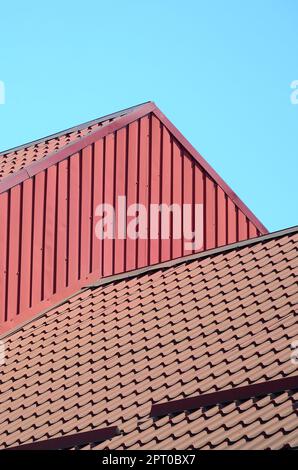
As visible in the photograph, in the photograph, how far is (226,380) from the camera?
13.0 metres

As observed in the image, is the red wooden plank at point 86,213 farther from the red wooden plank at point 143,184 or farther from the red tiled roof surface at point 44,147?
the red wooden plank at point 143,184

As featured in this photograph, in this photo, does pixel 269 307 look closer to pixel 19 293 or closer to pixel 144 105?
pixel 19 293

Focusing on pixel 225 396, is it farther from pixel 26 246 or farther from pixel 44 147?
pixel 44 147

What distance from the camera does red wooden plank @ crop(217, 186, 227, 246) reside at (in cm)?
2130

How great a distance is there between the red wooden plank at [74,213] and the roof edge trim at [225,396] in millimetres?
6267

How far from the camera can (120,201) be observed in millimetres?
20203

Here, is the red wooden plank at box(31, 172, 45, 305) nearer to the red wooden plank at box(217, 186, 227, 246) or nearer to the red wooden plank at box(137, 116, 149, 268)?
the red wooden plank at box(137, 116, 149, 268)

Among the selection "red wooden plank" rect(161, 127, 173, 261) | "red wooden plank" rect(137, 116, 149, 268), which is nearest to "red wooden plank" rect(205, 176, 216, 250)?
"red wooden plank" rect(161, 127, 173, 261)

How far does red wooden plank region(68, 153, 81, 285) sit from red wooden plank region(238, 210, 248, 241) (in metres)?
3.68

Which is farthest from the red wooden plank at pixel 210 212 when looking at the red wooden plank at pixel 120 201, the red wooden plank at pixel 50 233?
the red wooden plank at pixel 50 233

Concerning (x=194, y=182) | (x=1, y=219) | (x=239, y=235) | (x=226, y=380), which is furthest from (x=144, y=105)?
(x=226, y=380)

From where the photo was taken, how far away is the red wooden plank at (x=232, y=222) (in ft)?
70.6

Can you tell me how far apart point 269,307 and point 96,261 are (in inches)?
216


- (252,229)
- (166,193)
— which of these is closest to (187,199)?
(166,193)
